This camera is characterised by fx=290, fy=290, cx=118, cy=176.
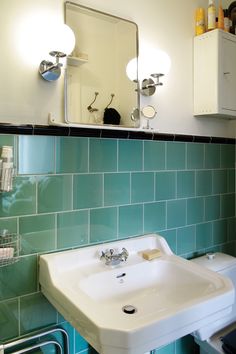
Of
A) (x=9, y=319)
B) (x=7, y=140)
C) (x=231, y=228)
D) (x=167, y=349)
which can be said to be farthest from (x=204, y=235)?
(x=7, y=140)

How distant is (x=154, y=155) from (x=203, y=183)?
439 mm

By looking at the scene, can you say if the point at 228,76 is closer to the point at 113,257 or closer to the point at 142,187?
the point at 142,187

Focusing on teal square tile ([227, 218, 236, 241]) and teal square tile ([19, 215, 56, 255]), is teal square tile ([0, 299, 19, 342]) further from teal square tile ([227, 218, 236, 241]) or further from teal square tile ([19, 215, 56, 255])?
teal square tile ([227, 218, 236, 241])

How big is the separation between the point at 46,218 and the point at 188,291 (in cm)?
66

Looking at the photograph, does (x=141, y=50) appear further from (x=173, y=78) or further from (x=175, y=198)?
(x=175, y=198)

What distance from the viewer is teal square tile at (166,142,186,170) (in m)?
1.60

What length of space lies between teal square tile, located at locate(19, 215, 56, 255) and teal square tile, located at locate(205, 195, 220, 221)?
1009 mm

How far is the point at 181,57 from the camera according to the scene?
165 centimetres

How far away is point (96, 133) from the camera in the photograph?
1.33 m

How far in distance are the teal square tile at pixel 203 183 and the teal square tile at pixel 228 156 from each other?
6.3 inches

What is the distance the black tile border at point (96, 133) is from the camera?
112 centimetres

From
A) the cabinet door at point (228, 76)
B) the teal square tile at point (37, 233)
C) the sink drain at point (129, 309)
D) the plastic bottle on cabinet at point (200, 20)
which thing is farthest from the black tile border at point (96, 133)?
the sink drain at point (129, 309)

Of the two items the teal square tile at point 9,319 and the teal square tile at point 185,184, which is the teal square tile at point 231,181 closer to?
the teal square tile at point 185,184

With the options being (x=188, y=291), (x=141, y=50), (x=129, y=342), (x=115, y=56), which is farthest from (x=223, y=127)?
(x=129, y=342)
